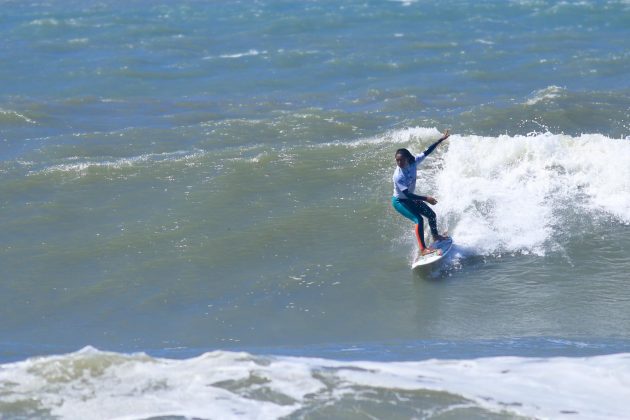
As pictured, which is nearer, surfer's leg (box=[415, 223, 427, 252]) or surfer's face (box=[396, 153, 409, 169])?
surfer's face (box=[396, 153, 409, 169])

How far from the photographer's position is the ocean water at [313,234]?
8.14 meters

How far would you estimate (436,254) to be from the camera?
1169cm

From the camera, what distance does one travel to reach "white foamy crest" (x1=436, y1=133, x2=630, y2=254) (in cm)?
1259

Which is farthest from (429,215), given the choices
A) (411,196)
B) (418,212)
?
(411,196)

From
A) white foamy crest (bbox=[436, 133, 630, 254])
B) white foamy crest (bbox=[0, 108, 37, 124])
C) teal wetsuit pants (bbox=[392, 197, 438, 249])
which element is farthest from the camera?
white foamy crest (bbox=[0, 108, 37, 124])

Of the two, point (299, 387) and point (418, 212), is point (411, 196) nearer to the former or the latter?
point (418, 212)

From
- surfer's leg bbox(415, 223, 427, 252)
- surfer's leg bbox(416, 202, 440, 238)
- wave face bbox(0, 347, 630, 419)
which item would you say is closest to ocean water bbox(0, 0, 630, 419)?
wave face bbox(0, 347, 630, 419)

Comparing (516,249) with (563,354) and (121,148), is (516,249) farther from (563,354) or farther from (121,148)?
(121,148)

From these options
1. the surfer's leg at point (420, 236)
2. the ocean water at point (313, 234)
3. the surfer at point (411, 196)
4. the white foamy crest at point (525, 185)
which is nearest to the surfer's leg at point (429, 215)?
the surfer at point (411, 196)

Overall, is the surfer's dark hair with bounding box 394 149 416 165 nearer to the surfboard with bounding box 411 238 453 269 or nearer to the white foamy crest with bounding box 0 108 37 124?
the surfboard with bounding box 411 238 453 269

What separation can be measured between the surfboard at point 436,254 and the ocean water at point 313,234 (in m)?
0.12

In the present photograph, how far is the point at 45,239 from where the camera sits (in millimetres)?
13227

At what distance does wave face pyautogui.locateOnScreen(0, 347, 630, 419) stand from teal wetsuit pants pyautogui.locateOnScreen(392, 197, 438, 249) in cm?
323

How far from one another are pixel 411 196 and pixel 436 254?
78 centimetres
